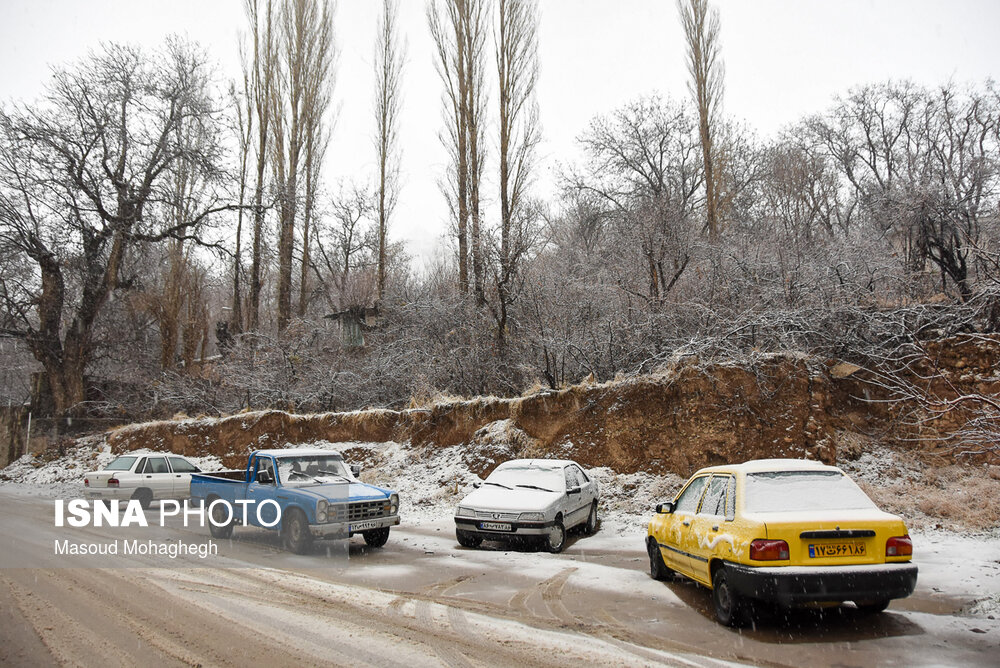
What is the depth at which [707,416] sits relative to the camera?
45.0 ft

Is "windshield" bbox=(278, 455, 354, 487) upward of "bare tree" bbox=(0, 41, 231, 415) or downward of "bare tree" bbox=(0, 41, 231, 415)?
downward

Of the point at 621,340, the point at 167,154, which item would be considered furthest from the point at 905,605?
the point at 167,154

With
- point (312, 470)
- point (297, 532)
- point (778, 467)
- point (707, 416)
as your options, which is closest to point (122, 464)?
point (312, 470)

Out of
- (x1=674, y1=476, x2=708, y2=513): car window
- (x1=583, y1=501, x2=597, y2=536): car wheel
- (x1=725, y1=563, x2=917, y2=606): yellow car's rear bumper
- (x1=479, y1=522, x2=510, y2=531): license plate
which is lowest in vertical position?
(x1=583, y1=501, x2=597, y2=536): car wheel

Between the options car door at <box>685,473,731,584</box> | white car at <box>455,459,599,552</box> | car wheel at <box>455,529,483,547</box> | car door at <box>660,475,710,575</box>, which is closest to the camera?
car door at <box>685,473,731,584</box>

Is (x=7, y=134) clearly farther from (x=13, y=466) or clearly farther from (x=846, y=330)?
(x=846, y=330)

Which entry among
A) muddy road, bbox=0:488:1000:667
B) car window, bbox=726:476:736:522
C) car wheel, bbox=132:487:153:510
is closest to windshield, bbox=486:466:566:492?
muddy road, bbox=0:488:1000:667

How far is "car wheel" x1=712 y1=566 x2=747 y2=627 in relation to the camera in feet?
19.9

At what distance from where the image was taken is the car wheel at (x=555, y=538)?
35.1ft

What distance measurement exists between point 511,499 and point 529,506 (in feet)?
1.64

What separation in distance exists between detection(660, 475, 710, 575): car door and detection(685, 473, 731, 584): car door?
0.10m

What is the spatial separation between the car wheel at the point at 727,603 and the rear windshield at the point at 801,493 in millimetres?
735

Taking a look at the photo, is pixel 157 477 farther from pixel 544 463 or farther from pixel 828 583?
pixel 828 583

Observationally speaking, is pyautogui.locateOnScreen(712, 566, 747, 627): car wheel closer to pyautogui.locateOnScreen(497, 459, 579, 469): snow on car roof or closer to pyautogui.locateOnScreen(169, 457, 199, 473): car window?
pyautogui.locateOnScreen(497, 459, 579, 469): snow on car roof
